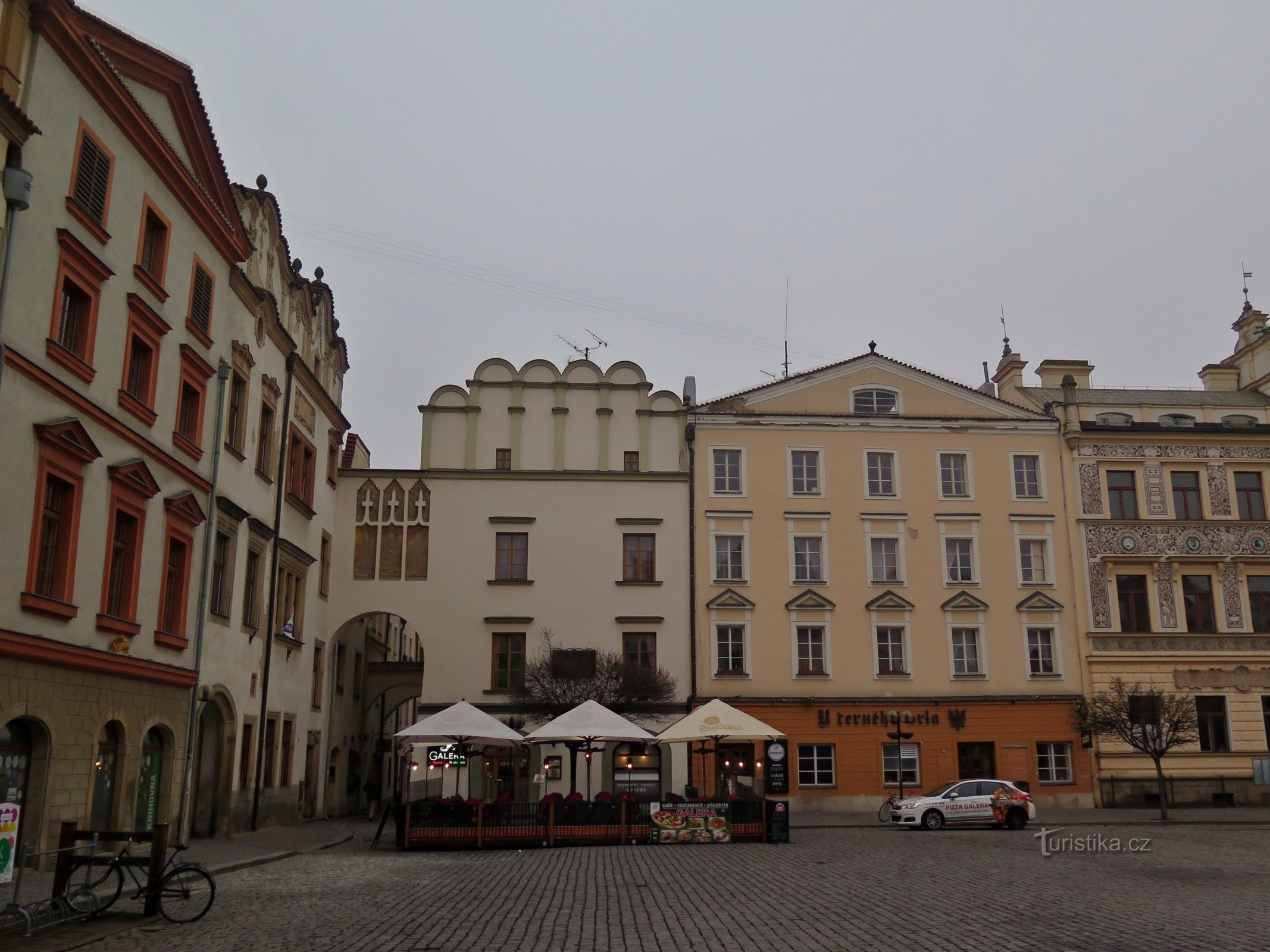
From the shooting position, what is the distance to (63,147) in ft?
63.5

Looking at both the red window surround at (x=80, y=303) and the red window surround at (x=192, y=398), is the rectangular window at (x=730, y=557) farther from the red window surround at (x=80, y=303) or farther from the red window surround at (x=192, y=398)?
the red window surround at (x=80, y=303)

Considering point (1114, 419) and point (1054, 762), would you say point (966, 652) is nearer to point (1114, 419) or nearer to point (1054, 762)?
point (1054, 762)

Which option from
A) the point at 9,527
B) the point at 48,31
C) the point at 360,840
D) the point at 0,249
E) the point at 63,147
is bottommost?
the point at 360,840

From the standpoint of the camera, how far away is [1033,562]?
1607 inches

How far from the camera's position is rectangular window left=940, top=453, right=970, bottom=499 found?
135 feet

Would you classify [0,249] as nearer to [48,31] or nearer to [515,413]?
[48,31]

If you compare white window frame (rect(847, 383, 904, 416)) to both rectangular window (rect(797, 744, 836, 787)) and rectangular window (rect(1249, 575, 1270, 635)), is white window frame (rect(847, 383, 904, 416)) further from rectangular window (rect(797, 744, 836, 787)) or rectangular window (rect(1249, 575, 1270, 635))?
rectangular window (rect(1249, 575, 1270, 635))

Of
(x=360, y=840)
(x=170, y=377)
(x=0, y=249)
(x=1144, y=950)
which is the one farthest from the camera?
(x=360, y=840)

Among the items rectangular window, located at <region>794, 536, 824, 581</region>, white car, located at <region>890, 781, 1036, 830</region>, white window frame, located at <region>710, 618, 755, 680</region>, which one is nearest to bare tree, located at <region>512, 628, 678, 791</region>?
white window frame, located at <region>710, 618, 755, 680</region>

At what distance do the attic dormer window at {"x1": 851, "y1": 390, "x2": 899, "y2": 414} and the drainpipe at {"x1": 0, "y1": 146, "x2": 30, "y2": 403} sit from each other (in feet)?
97.2

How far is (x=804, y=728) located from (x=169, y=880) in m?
26.8

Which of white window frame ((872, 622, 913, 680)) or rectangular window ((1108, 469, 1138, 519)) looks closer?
white window frame ((872, 622, 913, 680))

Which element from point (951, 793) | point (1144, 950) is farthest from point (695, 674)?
point (1144, 950)

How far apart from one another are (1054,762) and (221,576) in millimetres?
27419
